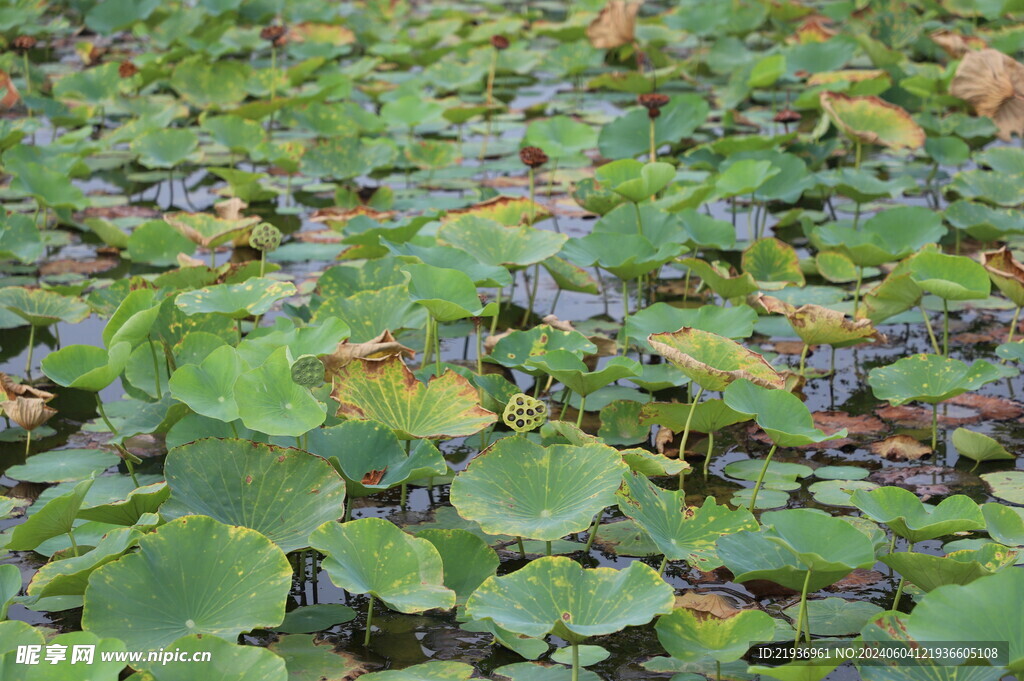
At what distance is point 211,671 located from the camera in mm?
1324

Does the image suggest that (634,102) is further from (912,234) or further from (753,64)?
(912,234)

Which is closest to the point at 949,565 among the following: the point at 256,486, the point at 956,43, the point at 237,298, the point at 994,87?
the point at 256,486

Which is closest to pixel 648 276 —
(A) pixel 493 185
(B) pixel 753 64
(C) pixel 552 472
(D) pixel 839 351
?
(D) pixel 839 351

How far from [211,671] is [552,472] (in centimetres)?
63

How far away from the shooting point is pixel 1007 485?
6.66 ft

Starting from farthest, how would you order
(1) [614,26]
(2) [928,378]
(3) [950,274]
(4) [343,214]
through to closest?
(1) [614,26]
(4) [343,214]
(3) [950,274]
(2) [928,378]

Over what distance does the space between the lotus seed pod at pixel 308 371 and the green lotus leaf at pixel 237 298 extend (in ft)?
0.59

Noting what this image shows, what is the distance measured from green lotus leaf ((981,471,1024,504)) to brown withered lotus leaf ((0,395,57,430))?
6.03 ft

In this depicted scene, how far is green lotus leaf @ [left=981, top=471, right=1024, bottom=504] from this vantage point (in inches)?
78.3

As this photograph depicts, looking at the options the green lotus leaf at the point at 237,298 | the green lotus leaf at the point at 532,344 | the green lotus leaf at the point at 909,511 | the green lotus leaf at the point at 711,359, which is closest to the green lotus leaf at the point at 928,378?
the green lotus leaf at the point at 711,359

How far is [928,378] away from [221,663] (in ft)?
4.72

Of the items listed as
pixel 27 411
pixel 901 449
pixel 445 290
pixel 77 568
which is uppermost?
pixel 445 290

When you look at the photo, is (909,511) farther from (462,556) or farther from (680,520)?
(462,556)

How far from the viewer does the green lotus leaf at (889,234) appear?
2.74 metres
